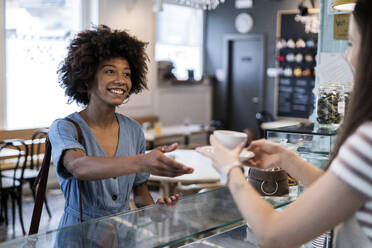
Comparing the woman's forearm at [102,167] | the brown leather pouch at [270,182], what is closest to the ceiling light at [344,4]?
the brown leather pouch at [270,182]

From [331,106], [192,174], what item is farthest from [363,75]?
[192,174]

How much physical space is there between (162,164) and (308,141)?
2.58 ft

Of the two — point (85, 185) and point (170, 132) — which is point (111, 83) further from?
point (170, 132)

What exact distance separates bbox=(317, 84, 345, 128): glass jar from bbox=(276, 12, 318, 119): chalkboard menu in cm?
651

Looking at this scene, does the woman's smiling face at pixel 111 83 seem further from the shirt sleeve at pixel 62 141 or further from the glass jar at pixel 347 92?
the glass jar at pixel 347 92

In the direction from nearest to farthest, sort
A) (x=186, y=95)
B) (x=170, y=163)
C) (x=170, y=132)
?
(x=170, y=163), (x=170, y=132), (x=186, y=95)

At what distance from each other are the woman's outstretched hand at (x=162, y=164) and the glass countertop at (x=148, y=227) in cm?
15

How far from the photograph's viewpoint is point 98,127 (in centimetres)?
198

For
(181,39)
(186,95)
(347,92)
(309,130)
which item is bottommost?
(186,95)

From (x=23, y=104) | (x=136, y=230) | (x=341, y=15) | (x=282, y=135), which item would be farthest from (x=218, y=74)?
(x=136, y=230)

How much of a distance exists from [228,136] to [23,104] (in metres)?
5.52

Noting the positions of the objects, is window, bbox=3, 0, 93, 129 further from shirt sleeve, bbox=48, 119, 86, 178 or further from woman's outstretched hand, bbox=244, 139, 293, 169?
woman's outstretched hand, bbox=244, 139, 293, 169

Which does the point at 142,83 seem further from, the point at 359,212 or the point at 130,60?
the point at 359,212

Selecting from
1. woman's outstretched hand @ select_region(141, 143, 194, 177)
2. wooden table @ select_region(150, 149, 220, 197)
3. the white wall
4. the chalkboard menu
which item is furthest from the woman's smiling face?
the chalkboard menu
